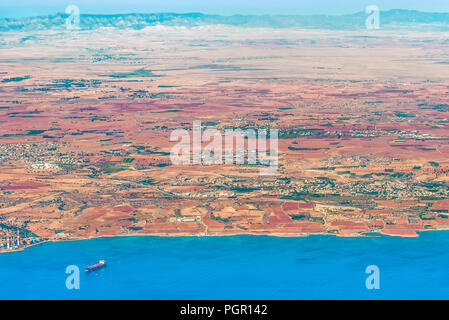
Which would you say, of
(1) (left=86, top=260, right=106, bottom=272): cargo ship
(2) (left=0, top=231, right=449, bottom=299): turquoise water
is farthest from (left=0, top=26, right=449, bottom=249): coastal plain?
(1) (left=86, top=260, right=106, bottom=272): cargo ship

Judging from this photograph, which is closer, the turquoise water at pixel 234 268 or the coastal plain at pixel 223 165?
the turquoise water at pixel 234 268

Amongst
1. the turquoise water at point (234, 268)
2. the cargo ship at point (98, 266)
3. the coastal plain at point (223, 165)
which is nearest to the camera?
the turquoise water at point (234, 268)

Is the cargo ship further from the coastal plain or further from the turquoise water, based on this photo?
the coastal plain

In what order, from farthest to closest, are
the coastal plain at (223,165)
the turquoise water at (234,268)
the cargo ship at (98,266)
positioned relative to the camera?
1. the coastal plain at (223,165)
2. the cargo ship at (98,266)
3. the turquoise water at (234,268)

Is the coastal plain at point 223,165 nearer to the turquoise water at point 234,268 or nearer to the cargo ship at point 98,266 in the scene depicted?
the turquoise water at point 234,268

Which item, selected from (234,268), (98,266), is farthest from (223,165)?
(98,266)

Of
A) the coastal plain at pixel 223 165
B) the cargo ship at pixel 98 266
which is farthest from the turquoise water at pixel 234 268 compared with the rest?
the coastal plain at pixel 223 165

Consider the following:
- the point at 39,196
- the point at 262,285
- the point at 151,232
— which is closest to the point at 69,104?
the point at 39,196

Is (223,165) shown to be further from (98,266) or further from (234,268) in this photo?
(98,266)

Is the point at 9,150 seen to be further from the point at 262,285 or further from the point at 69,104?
the point at 262,285
